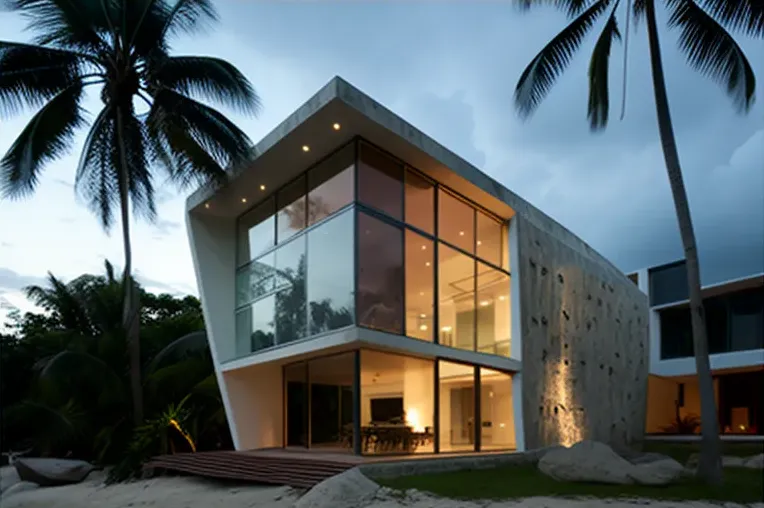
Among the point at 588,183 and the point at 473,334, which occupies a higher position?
the point at 588,183

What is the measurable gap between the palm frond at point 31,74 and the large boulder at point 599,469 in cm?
1404

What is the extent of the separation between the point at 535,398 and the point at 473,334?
2.56 m

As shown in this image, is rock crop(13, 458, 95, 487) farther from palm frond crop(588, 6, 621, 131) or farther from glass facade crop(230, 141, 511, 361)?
palm frond crop(588, 6, 621, 131)

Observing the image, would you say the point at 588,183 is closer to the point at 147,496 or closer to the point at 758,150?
the point at 758,150

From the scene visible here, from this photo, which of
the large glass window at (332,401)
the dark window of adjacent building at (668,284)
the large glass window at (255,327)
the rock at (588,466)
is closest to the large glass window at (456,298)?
the large glass window at (332,401)

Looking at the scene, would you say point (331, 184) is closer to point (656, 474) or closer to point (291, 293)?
point (291, 293)

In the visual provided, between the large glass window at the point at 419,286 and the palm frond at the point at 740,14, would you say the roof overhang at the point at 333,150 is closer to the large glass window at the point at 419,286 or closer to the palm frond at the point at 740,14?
the large glass window at the point at 419,286

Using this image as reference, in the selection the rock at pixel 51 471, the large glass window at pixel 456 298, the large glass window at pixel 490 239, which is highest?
the large glass window at pixel 490 239

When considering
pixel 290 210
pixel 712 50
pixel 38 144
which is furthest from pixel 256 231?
pixel 712 50

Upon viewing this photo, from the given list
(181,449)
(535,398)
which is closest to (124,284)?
(181,449)

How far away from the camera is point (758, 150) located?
5597cm

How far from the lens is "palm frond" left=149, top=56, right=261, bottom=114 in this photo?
16.1 meters

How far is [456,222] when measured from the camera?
1524cm

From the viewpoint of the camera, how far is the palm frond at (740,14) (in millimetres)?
12484
